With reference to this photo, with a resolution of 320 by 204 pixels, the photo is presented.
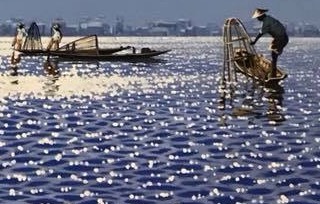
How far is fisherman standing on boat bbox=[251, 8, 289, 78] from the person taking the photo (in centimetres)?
4175

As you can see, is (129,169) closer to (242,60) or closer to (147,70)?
(242,60)

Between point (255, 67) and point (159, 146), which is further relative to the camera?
point (255, 67)

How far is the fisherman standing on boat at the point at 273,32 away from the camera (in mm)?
41750

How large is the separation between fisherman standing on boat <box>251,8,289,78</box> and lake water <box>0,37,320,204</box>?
240 cm

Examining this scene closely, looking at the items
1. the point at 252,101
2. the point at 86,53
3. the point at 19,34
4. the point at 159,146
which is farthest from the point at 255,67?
the point at 19,34

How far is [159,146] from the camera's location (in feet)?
76.8

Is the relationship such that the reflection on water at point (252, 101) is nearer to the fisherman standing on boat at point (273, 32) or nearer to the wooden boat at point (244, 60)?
the wooden boat at point (244, 60)

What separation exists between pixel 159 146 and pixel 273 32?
21700 millimetres

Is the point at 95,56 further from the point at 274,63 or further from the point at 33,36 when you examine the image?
the point at 274,63

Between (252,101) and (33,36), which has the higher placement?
(33,36)

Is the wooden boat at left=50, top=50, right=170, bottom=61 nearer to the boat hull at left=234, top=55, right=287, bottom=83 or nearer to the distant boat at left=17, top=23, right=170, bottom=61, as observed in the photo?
the distant boat at left=17, top=23, right=170, bottom=61

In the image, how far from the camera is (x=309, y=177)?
1870 cm

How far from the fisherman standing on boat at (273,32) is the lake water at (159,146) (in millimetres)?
2399

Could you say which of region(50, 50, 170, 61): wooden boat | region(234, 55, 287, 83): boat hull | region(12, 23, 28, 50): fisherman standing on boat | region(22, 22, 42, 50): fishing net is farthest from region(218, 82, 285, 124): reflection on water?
region(22, 22, 42, 50): fishing net
